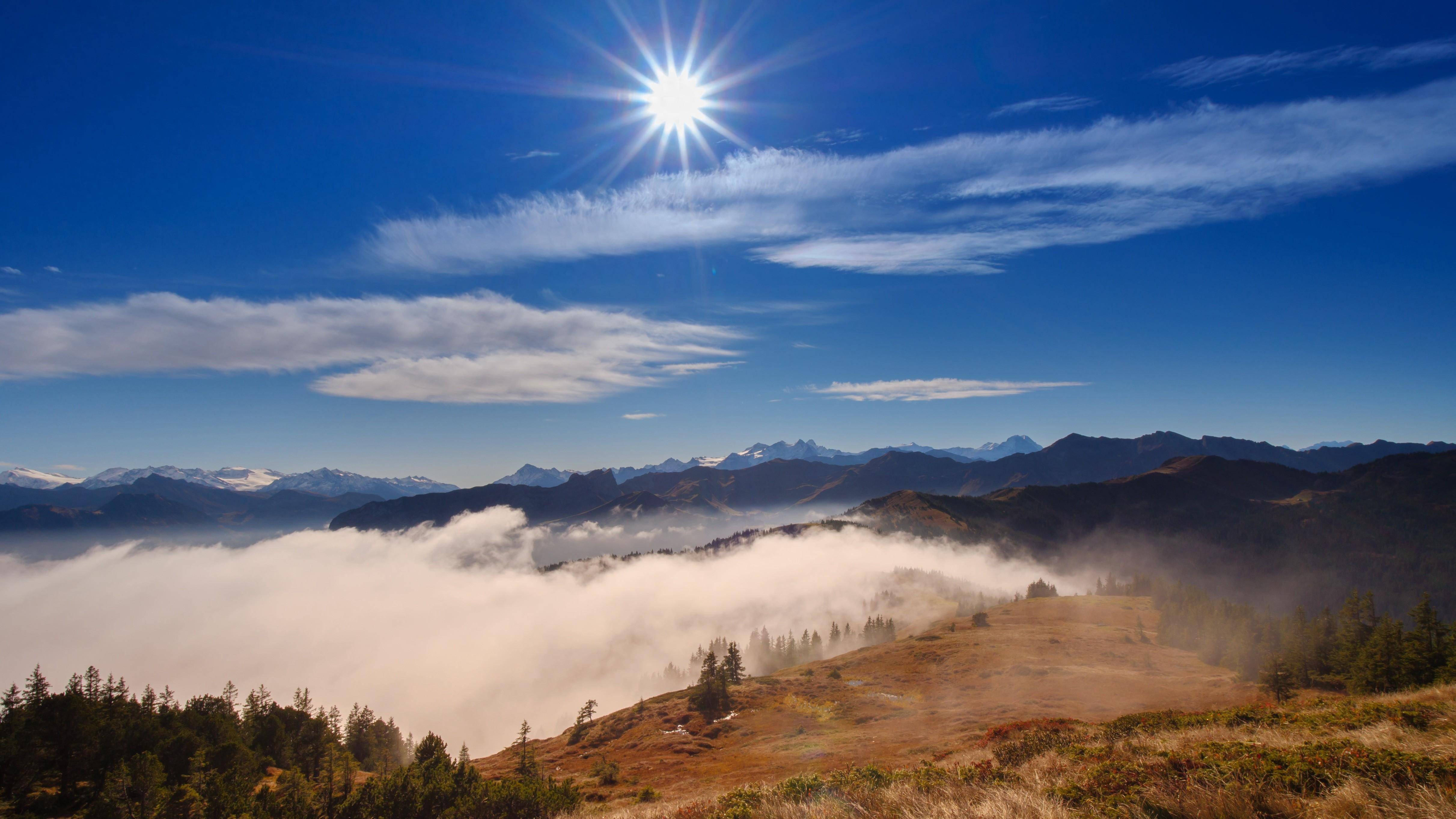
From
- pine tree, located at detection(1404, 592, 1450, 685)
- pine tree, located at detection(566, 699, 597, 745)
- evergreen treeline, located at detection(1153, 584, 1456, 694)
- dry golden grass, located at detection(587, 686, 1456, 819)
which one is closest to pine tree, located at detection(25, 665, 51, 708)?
dry golden grass, located at detection(587, 686, 1456, 819)

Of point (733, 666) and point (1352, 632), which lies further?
point (733, 666)

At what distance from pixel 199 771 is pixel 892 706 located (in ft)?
339

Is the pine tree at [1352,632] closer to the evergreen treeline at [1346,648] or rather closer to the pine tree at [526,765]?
the evergreen treeline at [1346,648]

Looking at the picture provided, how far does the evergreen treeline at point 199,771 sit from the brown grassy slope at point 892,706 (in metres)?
20.3

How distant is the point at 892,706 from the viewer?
105 m

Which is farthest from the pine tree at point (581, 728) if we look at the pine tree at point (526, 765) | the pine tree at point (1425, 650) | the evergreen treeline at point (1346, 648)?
the pine tree at point (1425, 650)

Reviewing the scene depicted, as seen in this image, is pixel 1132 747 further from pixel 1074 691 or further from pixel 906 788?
pixel 1074 691

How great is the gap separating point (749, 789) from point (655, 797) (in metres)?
39.9

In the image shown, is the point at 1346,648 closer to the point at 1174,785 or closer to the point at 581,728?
the point at 1174,785

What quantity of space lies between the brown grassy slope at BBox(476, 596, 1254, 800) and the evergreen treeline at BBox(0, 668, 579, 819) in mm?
20284

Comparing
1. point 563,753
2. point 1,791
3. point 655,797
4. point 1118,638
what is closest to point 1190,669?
point 1118,638

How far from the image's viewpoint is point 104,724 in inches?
2338

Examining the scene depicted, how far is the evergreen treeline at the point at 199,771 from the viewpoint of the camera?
141 feet

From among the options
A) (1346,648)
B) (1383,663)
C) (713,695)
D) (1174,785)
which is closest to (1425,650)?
(1383,663)
